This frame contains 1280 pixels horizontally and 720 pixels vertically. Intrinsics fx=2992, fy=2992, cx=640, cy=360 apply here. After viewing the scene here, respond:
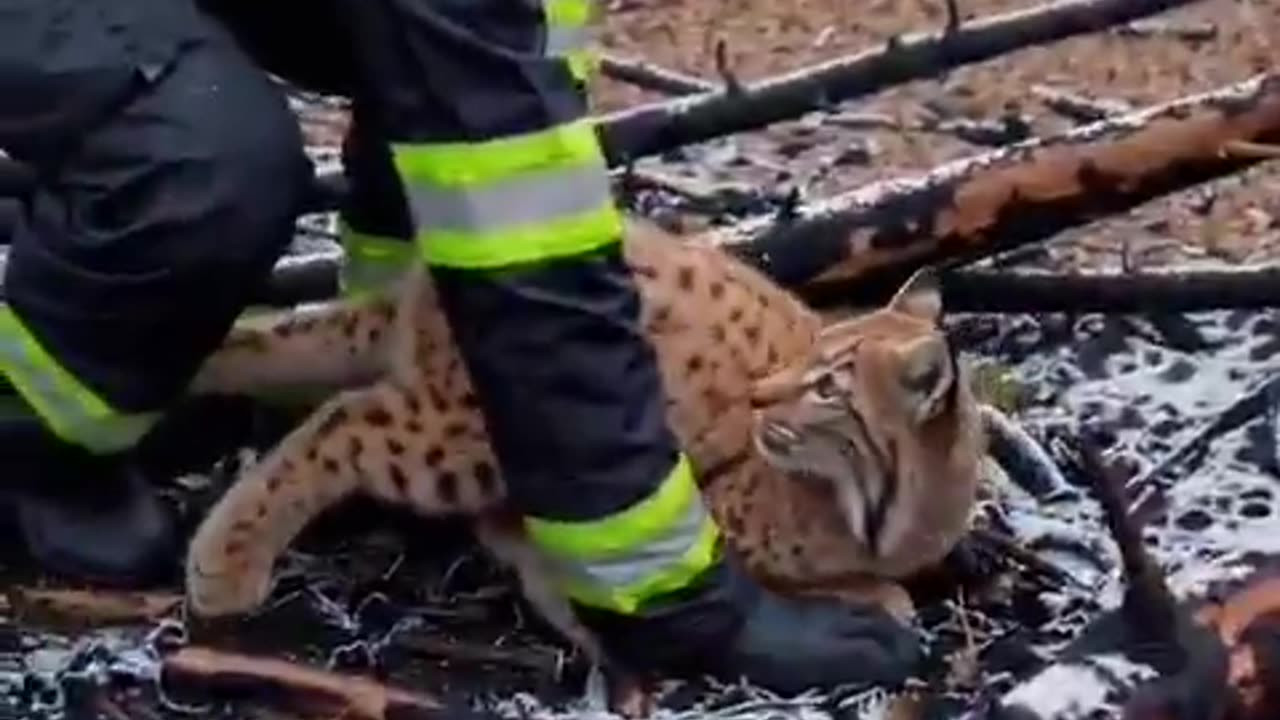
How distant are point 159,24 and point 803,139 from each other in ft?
8.23

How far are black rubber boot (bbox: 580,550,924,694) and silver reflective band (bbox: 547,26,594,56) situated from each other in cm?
56

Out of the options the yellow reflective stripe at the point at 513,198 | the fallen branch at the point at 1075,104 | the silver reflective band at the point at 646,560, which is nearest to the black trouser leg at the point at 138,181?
the yellow reflective stripe at the point at 513,198

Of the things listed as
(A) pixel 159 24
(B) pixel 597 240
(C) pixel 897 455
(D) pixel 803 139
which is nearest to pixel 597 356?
(B) pixel 597 240

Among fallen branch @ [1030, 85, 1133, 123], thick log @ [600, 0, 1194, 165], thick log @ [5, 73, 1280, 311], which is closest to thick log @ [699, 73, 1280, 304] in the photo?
thick log @ [5, 73, 1280, 311]

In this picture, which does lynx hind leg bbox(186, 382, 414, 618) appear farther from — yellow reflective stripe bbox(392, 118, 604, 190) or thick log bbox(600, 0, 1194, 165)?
thick log bbox(600, 0, 1194, 165)

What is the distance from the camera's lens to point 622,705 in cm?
315

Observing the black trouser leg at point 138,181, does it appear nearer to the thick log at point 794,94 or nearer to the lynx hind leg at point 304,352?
the lynx hind leg at point 304,352

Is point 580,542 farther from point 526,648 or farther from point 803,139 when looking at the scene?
point 803,139

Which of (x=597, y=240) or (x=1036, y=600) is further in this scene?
(x=1036, y=600)

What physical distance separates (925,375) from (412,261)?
2.38 feet

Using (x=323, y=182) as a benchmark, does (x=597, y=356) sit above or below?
above

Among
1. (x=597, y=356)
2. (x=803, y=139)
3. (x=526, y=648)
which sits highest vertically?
(x=597, y=356)

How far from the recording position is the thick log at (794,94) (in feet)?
13.8

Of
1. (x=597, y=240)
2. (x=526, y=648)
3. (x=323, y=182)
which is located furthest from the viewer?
(x=323, y=182)
